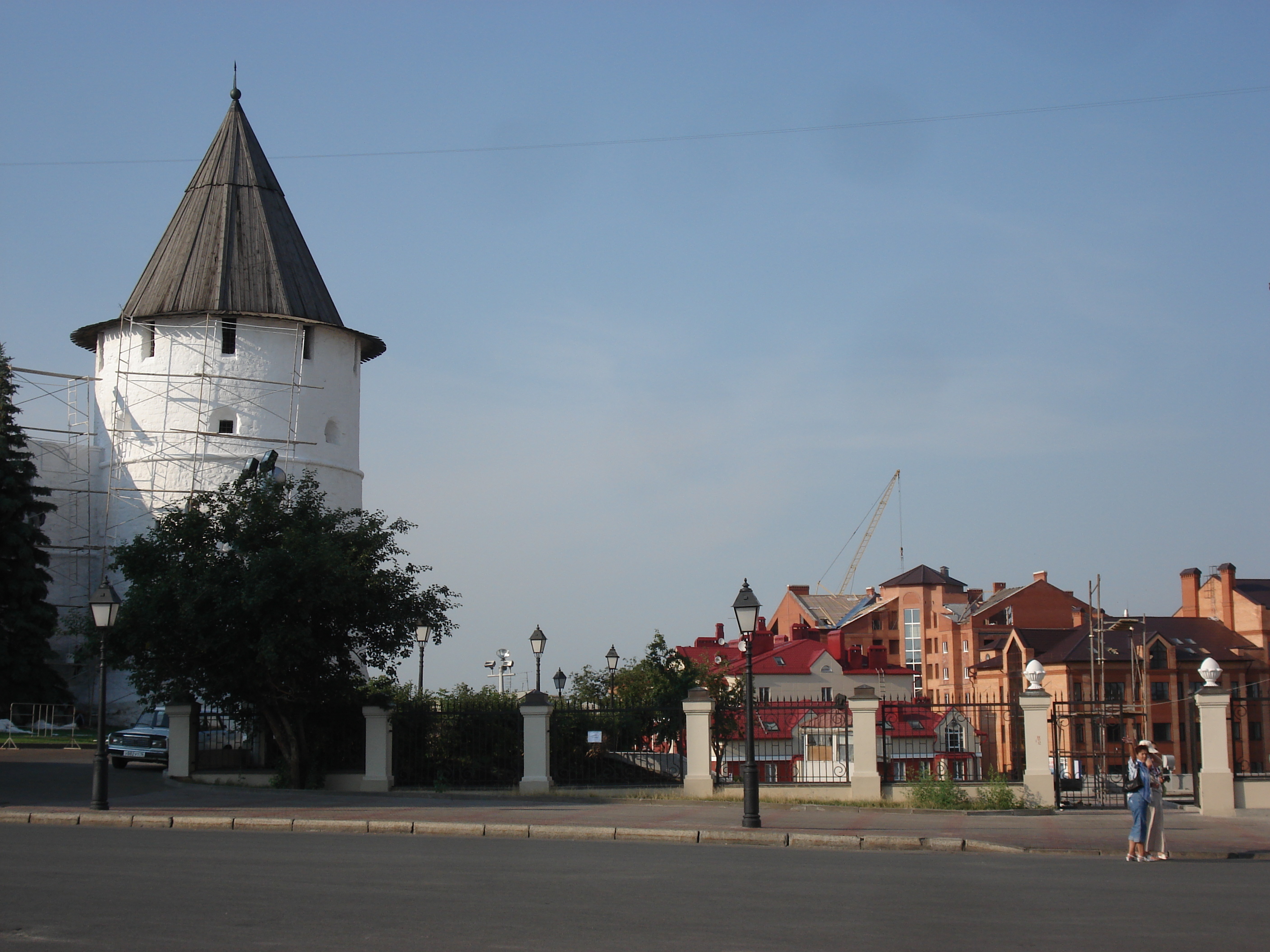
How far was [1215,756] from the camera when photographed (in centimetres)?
2091

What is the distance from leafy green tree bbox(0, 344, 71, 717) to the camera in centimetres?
3769

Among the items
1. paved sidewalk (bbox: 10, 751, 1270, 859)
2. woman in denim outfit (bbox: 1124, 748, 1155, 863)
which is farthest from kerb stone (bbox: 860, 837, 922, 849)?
woman in denim outfit (bbox: 1124, 748, 1155, 863)

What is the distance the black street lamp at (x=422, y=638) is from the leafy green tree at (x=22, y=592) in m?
15.1

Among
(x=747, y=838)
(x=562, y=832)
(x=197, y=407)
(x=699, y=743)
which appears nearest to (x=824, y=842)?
(x=747, y=838)

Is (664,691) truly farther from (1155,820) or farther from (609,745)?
(1155,820)

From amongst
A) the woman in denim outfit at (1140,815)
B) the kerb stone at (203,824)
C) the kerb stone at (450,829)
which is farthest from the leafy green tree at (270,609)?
the woman in denim outfit at (1140,815)

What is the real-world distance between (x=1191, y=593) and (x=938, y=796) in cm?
7167

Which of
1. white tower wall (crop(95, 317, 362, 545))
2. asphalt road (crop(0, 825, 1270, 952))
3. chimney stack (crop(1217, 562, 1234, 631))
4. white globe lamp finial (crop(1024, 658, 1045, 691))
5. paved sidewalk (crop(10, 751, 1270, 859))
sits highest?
white tower wall (crop(95, 317, 362, 545))

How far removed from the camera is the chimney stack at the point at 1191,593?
3300 inches

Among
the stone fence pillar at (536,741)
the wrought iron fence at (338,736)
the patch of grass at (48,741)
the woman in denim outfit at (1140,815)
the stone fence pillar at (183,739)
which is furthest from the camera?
the patch of grass at (48,741)

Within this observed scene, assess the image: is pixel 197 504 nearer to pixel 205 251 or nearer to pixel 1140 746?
pixel 1140 746

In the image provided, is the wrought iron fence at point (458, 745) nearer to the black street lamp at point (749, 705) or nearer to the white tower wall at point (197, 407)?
the black street lamp at point (749, 705)

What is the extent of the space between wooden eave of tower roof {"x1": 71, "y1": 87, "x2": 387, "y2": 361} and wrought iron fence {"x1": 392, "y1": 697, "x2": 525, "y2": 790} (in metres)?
26.4

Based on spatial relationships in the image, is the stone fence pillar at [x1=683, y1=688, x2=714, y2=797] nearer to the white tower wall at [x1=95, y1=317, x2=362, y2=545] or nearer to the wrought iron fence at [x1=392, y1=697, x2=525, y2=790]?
the wrought iron fence at [x1=392, y1=697, x2=525, y2=790]
